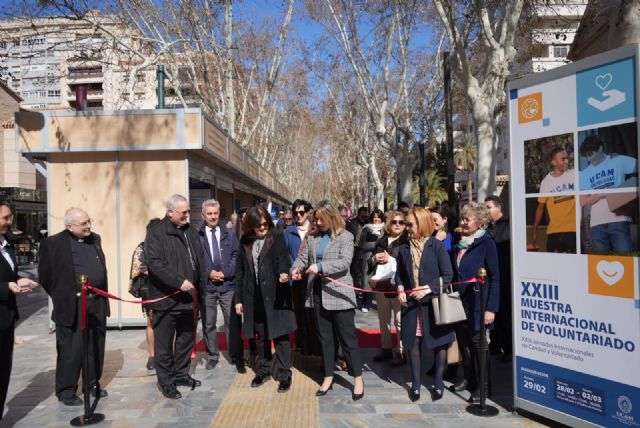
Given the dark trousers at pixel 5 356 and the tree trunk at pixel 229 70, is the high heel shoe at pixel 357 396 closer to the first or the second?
the dark trousers at pixel 5 356

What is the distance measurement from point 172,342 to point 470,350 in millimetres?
2983

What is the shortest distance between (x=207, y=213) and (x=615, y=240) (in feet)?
14.0

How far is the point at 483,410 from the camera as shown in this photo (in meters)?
4.82

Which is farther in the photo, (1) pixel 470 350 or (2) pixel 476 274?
(1) pixel 470 350

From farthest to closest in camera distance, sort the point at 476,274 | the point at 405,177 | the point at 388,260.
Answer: the point at 405,177, the point at 388,260, the point at 476,274

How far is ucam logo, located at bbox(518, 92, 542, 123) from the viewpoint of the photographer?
449cm

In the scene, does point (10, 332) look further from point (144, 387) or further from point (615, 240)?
point (615, 240)

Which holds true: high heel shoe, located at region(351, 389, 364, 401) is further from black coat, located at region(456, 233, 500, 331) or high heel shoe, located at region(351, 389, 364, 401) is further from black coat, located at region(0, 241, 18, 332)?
black coat, located at region(0, 241, 18, 332)

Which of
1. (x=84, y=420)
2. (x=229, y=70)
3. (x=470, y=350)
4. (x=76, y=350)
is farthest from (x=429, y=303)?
(x=229, y=70)

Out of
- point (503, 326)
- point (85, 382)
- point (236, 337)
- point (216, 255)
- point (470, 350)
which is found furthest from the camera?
point (216, 255)

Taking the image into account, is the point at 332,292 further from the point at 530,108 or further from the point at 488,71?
the point at 488,71

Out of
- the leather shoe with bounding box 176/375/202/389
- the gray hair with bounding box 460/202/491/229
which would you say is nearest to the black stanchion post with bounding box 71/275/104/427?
the leather shoe with bounding box 176/375/202/389

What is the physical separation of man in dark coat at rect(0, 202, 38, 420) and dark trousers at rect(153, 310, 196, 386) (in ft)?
4.25

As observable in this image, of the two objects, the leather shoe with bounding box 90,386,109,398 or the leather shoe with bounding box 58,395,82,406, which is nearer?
the leather shoe with bounding box 58,395,82,406
